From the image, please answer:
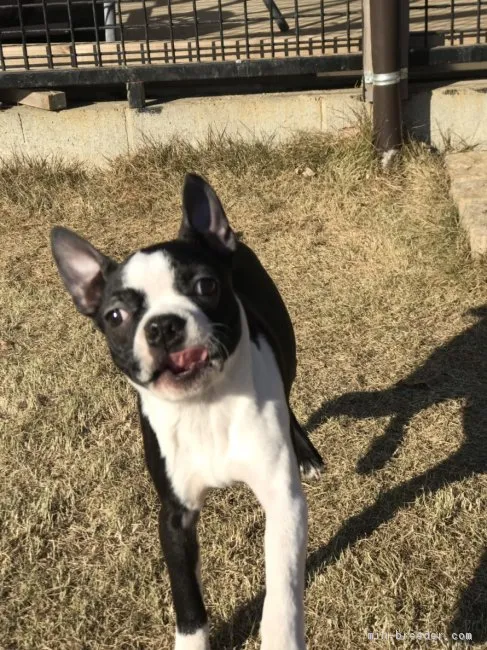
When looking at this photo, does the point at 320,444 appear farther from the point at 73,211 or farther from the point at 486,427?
the point at 73,211

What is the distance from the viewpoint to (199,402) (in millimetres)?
2326

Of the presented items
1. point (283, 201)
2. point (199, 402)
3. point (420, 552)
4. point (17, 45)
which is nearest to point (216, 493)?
point (420, 552)

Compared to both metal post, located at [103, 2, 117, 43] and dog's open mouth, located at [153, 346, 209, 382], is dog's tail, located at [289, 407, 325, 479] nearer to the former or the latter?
dog's open mouth, located at [153, 346, 209, 382]

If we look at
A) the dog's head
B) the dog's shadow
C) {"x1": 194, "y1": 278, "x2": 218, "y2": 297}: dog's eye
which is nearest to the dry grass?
the dog's shadow

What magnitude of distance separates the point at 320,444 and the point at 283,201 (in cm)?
273

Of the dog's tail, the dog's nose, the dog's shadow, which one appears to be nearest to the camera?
the dog's nose

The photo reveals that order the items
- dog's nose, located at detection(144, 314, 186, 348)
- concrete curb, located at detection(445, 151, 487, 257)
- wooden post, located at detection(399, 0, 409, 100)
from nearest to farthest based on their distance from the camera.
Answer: dog's nose, located at detection(144, 314, 186, 348) < concrete curb, located at detection(445, 151, 487, 257) < wooden post, located at detection(399, 0, 409, 100)

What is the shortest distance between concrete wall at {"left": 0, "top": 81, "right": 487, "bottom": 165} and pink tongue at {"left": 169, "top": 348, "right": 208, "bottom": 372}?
4.40 m

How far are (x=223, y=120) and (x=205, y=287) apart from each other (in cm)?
438

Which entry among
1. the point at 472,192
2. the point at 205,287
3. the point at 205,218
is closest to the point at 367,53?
the point at 472,192

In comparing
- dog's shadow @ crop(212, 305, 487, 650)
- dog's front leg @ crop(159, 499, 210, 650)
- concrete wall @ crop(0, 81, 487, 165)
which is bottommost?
dog's shadow @ crop(212, 305, 487, 650)

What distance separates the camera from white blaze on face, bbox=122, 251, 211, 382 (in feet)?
7.23

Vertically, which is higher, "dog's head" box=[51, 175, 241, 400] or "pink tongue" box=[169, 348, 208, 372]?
"dog's head" box=[51, 175, 241, 400]

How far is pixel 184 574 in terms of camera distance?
95.7 inches
